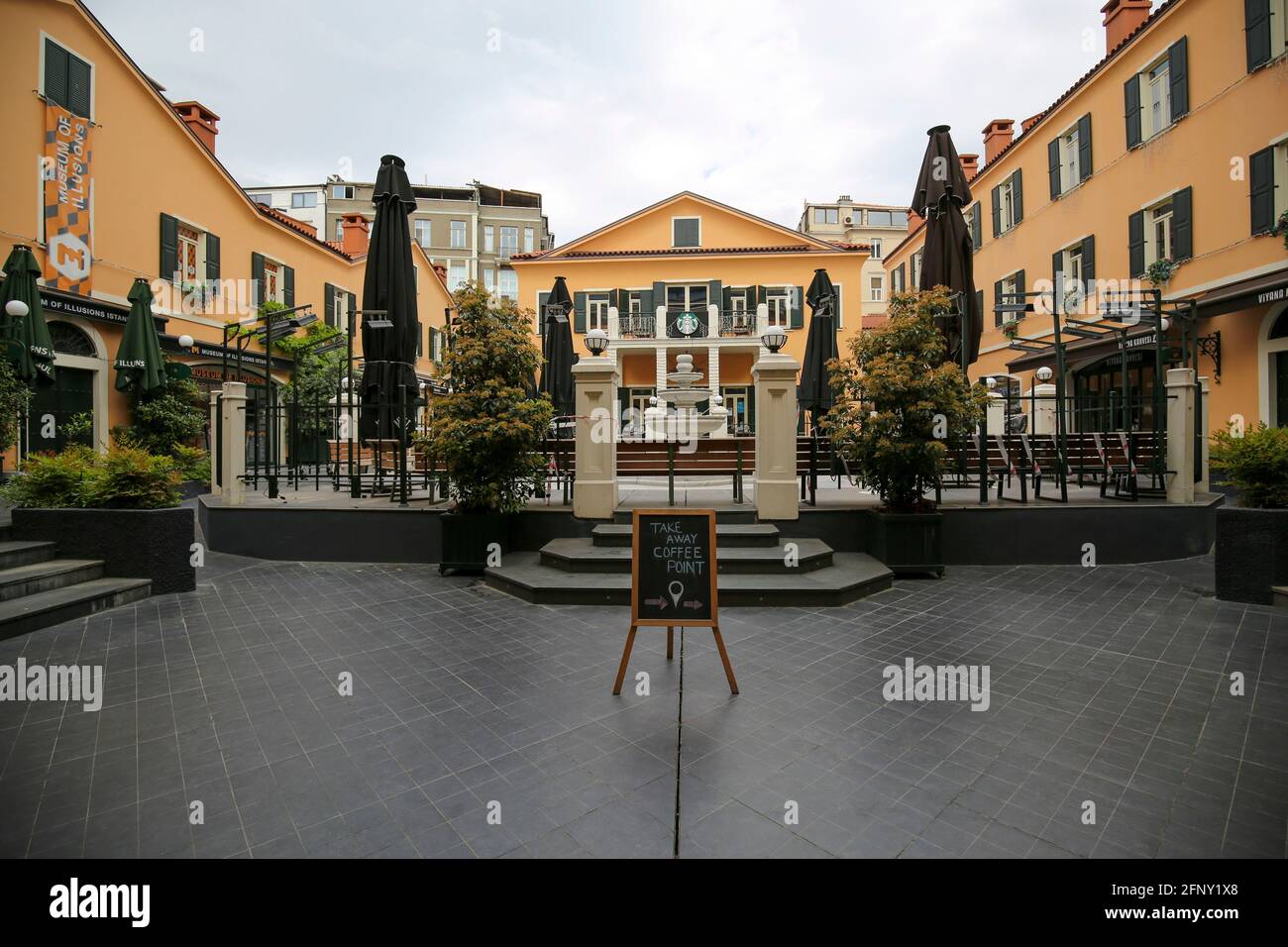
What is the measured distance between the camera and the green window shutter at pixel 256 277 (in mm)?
18203

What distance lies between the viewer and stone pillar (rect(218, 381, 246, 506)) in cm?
819

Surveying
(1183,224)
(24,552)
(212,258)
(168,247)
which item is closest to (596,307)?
(212,258)

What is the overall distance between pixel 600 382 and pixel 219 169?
1741 cm

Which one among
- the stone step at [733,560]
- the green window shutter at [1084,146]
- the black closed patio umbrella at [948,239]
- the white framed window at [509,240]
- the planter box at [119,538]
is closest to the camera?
the planter box at [119,538]

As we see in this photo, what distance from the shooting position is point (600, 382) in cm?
717

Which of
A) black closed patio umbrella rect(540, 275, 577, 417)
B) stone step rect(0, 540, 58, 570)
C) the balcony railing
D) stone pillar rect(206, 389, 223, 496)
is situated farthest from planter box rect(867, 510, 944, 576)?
the balcony railing

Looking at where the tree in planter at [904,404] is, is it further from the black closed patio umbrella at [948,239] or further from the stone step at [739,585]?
the black closed patio umbrella at [948,239]

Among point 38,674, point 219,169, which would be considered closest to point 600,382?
point 38,674

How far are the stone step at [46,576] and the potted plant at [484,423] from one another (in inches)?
131

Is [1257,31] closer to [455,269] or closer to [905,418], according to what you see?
[905,418]

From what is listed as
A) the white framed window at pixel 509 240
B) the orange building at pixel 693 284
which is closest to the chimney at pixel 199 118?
the orange building at pixel 693 284

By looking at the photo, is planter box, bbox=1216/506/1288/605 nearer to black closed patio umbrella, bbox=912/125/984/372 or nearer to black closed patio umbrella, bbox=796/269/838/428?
black closed patio umbrella, bbox=912/125/984/372
